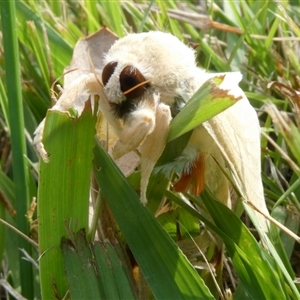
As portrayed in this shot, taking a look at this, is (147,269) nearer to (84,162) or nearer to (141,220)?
(141,220)

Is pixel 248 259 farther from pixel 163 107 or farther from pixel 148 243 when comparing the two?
pixel 163 107

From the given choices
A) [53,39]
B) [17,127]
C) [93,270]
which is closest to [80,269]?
[93,270]

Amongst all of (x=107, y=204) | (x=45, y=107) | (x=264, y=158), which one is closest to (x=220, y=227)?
(x=107, y=204)

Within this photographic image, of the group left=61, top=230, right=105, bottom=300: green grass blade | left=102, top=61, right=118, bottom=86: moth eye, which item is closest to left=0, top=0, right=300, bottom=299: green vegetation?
left=61, top=230, right=105, bottom=300: green grass blade

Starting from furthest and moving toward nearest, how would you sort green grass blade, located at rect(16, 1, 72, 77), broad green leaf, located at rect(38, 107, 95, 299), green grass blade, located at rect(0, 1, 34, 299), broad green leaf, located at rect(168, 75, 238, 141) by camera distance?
green grass blade, located at rect(16, 1, 72, 77) → green grass blade, located at rect(0, 1, 34, 299) → broad green leaf, located at rect(38, 107, 95, 299) → broad green leaf, located at rect(168, 75, 238, 141)

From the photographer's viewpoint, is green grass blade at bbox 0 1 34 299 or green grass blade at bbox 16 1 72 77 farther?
green grass blade at bbox 16 1 72 77

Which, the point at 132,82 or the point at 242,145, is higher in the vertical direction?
the point at 132,82

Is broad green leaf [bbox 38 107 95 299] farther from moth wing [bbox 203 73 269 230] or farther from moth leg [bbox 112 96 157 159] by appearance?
moth wing [bbox 203 73 269 230]

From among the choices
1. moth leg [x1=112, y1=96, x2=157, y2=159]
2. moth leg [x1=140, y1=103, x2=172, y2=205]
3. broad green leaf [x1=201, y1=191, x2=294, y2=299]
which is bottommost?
broad green leaf [x1=201, y1=191, x2=294, y2=299]
